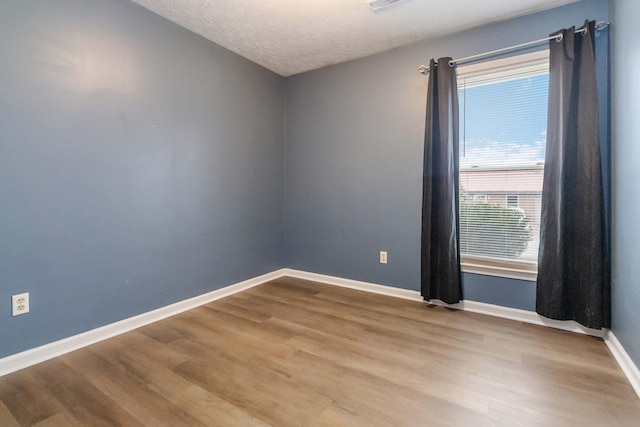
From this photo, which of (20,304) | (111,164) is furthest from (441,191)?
(20,304)

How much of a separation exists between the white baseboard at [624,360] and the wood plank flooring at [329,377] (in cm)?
4

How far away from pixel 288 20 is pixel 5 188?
2.19m

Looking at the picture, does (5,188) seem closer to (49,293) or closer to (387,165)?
(49,293)

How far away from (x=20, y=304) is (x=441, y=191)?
301 cm

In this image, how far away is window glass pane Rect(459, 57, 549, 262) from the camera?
234cm

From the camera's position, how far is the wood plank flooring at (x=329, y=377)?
1343 mm

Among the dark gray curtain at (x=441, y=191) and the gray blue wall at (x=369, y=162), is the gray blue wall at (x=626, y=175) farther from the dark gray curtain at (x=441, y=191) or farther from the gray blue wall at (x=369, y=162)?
the dark gray curtain at (x=441, y=191)

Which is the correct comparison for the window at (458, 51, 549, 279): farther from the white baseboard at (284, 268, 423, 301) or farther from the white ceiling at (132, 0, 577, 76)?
the white baseboard at (284, 268, 423, 301)

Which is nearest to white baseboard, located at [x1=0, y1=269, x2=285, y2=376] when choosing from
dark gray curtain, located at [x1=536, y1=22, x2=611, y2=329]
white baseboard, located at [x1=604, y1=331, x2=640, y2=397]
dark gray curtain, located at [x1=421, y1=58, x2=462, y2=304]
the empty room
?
the empty room

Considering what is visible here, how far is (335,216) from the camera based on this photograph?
333 cm

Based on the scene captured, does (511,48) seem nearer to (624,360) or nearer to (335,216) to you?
(335,216)

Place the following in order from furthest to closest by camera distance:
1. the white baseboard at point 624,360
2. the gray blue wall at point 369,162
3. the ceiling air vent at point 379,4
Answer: the gray blue wall at point 369,162 → the ceiling air vent at point 379,4 → the white baseboard at point 624,360

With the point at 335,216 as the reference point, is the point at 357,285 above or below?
below

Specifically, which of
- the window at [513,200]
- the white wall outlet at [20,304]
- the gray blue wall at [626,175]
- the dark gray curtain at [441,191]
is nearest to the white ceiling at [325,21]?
the dark gray curtain at [441,191]
